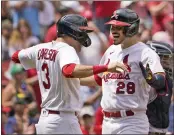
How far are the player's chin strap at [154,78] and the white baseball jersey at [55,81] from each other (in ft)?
2.49

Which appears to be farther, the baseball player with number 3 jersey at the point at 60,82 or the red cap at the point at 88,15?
the red cap at the point at 88,15

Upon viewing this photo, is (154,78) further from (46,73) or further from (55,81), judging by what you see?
(46,73)

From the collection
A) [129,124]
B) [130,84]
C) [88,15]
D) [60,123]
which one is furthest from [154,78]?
[88,15]

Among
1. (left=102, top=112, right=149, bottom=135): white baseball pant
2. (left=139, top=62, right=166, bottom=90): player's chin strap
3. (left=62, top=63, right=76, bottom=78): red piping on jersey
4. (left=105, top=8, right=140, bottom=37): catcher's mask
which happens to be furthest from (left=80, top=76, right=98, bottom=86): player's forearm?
(left=62, top=63, right=76, bottom=78): red piping on jersey

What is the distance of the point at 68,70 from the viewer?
8.55m

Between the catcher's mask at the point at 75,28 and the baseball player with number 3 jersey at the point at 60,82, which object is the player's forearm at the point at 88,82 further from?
the catcher's mask at the point at 75,28

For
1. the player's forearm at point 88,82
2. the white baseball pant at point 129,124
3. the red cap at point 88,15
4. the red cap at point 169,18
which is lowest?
the white baseball pant at point 129,124

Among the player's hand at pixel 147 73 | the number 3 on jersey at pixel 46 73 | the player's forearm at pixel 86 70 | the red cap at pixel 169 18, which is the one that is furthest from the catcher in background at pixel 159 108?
the red cap at pixel 169 18

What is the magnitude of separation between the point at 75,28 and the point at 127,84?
0.90 metres

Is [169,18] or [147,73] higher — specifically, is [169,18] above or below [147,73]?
above

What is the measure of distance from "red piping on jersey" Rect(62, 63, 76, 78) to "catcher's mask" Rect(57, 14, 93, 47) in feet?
2.12

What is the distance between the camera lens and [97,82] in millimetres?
9992

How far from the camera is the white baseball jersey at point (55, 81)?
899 centimetres

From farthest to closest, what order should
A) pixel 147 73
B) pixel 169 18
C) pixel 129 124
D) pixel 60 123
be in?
pixel 169 18
pixel 129 124
pixel 60 123
pixel 147 73
